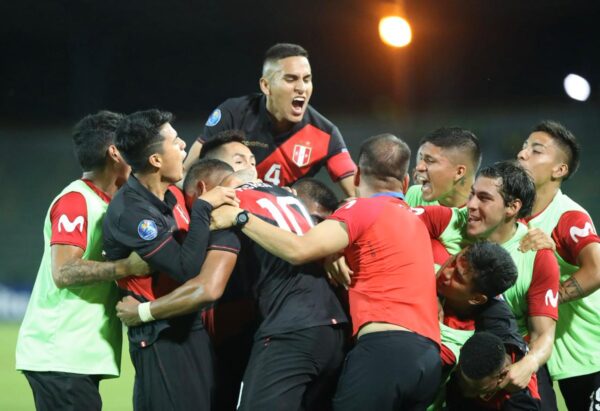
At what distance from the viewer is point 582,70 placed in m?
16.0

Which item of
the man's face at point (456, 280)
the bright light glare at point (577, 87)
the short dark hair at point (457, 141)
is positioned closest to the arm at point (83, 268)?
the man's face at point (456, 280)

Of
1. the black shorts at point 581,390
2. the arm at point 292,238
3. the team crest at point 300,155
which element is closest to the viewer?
the arm at point 292,238

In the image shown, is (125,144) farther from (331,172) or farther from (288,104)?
(331,172)

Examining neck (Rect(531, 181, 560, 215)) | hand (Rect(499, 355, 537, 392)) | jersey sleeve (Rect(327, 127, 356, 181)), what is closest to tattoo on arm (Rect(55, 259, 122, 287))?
hand (Rect(499, 355, 537, 392))

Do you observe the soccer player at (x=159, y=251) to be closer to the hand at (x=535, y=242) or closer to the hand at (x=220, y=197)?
the hand at (x=220, y=197)

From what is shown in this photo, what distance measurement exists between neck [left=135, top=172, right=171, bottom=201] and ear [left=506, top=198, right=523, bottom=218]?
6.35 feet

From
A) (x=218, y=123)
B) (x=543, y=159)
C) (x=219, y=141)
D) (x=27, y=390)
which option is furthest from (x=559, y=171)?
(x=27, y=390)

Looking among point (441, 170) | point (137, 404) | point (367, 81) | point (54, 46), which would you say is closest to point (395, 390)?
point (137, 404)

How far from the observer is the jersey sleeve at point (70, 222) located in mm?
4504

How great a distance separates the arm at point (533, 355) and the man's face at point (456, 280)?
430 millimetres

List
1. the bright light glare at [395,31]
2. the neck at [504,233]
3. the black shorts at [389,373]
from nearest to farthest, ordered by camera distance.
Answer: the black shorts at [389,373]
the neck at [504,233]
the bright light glare at [395,31]

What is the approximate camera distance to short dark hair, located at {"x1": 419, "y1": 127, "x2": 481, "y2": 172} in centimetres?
506

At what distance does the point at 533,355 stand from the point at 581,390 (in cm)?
128

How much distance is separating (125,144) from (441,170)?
196 cm
